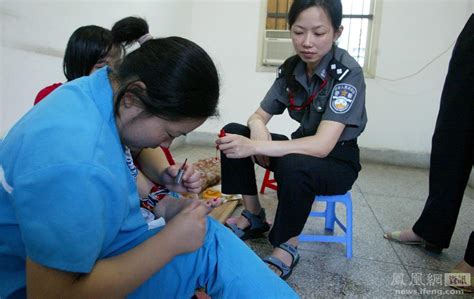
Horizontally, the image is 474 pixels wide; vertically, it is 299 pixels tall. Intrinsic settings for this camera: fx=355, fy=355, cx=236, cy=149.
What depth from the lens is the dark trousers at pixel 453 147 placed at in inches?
55.1

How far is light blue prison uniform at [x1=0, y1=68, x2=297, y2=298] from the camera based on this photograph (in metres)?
0.49

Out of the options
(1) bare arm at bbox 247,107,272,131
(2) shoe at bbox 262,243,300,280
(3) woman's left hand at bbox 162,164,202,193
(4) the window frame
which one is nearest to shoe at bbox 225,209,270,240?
(2) shoe at bbox 262,243,300,280

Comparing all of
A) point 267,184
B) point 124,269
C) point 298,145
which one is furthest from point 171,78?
point 267,184

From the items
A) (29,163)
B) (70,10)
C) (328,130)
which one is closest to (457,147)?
(328,130)

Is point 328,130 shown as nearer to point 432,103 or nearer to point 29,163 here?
point 29,163

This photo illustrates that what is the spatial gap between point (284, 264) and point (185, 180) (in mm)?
575

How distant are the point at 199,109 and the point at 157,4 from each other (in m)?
2.75

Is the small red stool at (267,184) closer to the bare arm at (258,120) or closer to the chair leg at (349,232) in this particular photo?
the bare arm at (258,120)

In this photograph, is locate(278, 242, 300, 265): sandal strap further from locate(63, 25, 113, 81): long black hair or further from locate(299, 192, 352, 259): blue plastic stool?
locate(63, 25, 113, 81): long black hair

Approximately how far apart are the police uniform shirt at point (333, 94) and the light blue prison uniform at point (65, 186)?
36.1 inches

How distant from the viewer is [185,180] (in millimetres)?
952

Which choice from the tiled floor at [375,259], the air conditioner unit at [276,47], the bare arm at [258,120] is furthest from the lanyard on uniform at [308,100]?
the air conditioner unit at [276,47]

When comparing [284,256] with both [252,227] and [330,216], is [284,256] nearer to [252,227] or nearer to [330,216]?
[252,227]

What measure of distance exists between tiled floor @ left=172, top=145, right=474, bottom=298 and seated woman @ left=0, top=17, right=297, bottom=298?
617 mm
